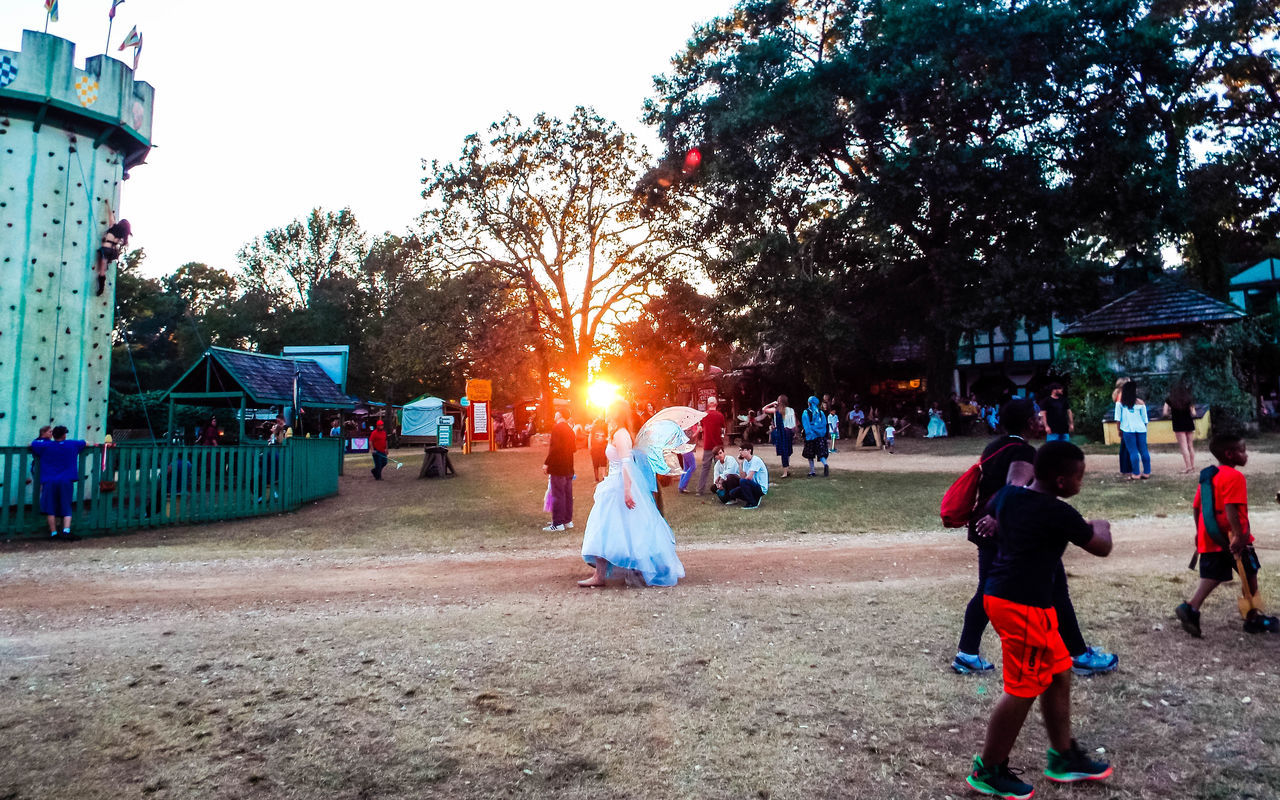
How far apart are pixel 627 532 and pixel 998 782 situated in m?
4.57

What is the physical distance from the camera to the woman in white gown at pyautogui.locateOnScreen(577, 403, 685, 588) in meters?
7.42

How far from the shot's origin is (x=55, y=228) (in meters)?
14.4

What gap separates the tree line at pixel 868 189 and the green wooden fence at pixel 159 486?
815 centimetres

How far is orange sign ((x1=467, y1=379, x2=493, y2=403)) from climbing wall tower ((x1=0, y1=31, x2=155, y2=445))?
790 inches

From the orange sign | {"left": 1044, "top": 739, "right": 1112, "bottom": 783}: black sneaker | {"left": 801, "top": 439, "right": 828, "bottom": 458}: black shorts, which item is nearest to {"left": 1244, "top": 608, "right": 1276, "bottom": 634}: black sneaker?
{"left": 1044, "top": 739, "right": 1112, "bottom": 783}: black sneaker

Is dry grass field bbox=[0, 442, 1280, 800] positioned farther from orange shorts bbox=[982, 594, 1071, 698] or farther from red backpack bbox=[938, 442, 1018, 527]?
red backpack bbox=[938, 442, 1018, 527]

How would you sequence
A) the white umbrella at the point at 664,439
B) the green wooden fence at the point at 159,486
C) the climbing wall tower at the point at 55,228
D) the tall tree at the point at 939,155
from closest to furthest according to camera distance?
1. the white umbrella at the point at 664,439
2. the green wooden fence at the point at 159,486
3. the climbing wall tower at the point at 55,228
4. the tall tree at the point at 939,155

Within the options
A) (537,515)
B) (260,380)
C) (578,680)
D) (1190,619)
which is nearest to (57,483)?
(537,515)

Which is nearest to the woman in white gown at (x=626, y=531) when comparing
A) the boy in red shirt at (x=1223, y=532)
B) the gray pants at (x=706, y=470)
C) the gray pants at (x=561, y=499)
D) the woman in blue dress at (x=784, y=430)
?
the gray pants at (x=561, y=499)

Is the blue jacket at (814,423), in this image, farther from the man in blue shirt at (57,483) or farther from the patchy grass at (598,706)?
the man in blue shirt at (57,483)

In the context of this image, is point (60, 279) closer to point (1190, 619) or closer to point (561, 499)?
point (561, 499)

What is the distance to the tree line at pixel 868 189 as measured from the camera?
25656mm

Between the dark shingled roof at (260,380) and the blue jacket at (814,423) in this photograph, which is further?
the dark shingled roof at (260,380)

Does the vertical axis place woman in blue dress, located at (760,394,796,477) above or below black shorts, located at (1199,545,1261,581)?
above
